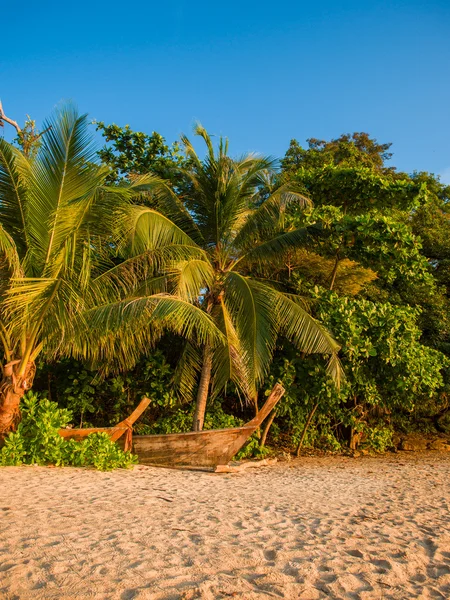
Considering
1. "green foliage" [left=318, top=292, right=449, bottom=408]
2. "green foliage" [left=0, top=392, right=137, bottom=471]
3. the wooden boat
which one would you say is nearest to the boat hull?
the wooden boat

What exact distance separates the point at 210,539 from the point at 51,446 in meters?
4.69

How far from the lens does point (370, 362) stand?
11.6 metres

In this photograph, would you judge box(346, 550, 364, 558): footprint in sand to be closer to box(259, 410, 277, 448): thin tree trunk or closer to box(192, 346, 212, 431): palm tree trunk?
box(192, 346, 212, 431): palm tree trunk

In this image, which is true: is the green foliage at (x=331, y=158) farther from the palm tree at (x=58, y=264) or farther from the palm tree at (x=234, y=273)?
the palm tree at (x=58, y=264)

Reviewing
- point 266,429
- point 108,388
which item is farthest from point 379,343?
point 108,388

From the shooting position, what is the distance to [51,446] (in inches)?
322

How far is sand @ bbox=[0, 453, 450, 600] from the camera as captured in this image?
10.7 ft

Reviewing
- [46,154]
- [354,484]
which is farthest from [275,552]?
[46,154]

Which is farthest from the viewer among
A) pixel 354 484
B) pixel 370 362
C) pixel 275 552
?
pixel 370 362

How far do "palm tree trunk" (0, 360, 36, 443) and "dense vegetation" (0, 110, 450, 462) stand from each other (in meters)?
0.03

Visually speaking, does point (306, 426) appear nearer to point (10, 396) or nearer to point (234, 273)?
point (234, 273)

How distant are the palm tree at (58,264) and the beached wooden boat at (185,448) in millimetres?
1797

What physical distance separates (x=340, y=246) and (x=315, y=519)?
6.61m

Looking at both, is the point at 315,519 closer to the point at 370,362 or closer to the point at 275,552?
the point at 275,552
